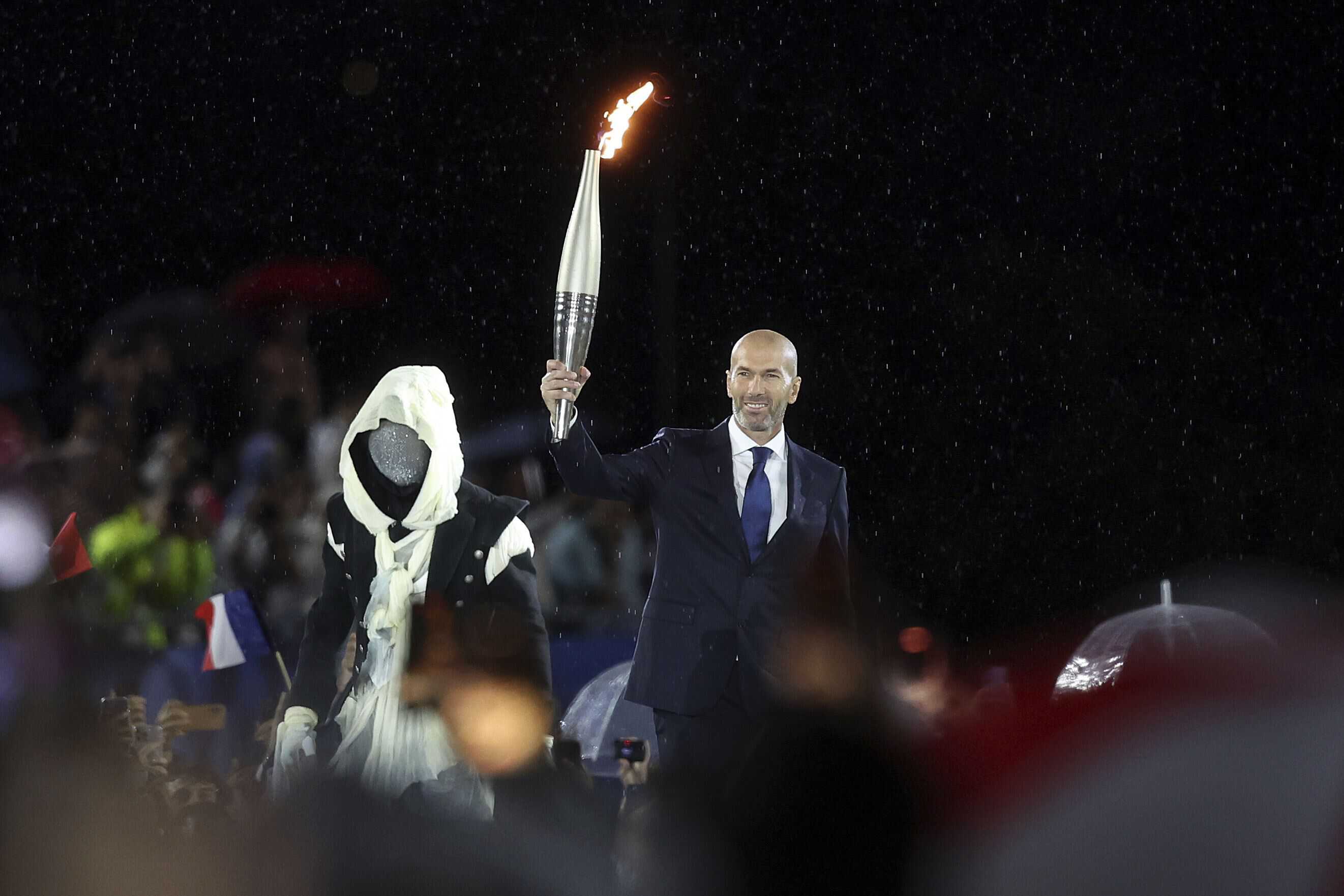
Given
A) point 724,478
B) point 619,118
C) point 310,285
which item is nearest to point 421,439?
point 724,478

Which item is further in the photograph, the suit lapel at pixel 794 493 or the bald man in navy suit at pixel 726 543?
the suit lapel at pixel 794 493

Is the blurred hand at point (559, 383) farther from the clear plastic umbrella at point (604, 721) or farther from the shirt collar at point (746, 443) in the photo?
the clear plastic umbrella at point (604, 721)

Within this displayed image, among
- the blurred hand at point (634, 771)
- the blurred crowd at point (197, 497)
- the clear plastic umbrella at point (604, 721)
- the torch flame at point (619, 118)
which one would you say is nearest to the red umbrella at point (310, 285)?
the blurred crowd at point (197, 497)

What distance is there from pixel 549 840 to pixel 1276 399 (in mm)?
8093

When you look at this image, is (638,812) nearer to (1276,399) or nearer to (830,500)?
(830,500)

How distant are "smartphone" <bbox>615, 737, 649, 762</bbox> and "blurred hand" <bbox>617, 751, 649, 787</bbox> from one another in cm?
2

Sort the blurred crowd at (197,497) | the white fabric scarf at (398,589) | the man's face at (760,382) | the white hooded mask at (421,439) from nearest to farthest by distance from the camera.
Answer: the white fabric scarf at (398,589) < the man's face at (760,382) < the white hooded mask at (421,439) < the blurred crowd at (197,497)

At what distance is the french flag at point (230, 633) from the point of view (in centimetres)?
566

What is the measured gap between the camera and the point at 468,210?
9.38 meters

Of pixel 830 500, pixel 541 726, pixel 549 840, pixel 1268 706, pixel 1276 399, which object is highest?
pixel 1276 399

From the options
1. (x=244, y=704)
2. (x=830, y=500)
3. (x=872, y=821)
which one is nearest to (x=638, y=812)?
(x=830, y=500)

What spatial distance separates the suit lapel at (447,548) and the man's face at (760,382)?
0.92 meters

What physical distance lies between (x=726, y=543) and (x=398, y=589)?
3.36 feet

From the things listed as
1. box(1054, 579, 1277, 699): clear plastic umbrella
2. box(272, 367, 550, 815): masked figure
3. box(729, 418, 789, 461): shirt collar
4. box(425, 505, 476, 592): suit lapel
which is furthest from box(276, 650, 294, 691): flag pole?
box(1054, 579, 1277, 699): clear plastic umbrella
